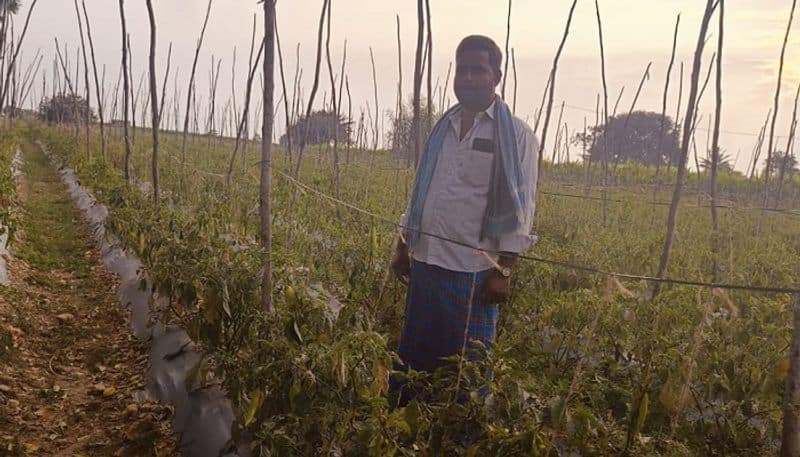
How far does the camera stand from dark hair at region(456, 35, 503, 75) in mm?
1798

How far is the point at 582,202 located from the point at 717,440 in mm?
7177

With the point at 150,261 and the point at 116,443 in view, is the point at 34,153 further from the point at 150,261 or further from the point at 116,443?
the point at 116,443

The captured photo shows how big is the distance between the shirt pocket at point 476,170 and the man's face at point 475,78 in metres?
0.16

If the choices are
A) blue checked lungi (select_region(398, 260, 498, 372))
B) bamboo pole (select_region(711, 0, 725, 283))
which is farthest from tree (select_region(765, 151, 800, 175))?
blue checked lungi (select_region(398, 260, 498, 372))

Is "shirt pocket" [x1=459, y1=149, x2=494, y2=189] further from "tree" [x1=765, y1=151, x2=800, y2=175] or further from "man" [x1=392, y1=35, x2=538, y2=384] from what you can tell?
"tree" [x1=765, y1=151, x2=800, y2=175]

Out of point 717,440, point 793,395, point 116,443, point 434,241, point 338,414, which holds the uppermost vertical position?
point 434,241

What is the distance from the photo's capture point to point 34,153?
1391 cm

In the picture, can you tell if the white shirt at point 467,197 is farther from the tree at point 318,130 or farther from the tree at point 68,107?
the tree at point 68,107

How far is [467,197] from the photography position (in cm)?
187

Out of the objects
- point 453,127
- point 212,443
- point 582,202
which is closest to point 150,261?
point 212,443

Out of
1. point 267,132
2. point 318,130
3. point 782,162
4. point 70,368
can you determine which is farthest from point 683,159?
point 318,130

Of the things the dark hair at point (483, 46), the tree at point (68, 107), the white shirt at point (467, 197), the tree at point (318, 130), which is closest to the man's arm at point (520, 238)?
the white shirt at point (467, 197)

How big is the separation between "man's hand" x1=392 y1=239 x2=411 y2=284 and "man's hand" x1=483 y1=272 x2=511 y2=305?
393mm

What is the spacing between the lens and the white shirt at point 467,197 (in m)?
1.79
